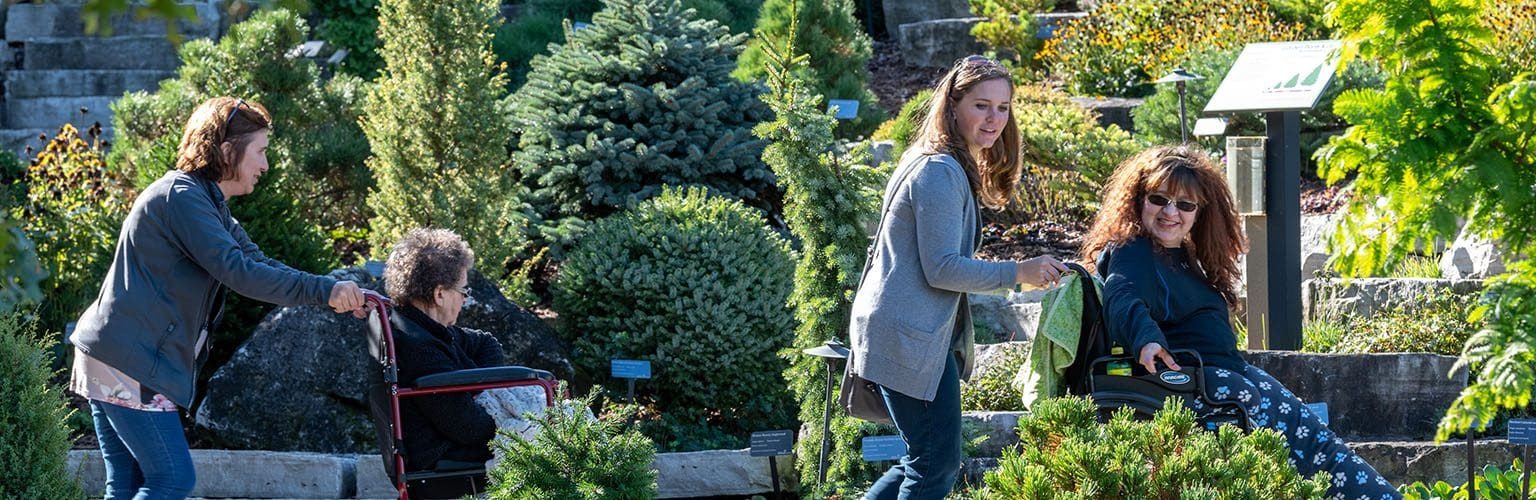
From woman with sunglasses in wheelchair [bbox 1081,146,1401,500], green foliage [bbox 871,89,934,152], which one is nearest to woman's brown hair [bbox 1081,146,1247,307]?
woman with sunglasses in wheelchair [bbox 1081,146,1401,500]

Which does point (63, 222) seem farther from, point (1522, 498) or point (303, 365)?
point (1522, 498)

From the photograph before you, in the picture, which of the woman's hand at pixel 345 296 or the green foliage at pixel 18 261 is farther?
the woman's hand at pixel 345 296

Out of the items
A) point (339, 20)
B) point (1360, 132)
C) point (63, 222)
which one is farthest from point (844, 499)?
point (339, 20)

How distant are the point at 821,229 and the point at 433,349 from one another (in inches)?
55.5

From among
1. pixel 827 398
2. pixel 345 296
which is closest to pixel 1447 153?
pixel 827 398

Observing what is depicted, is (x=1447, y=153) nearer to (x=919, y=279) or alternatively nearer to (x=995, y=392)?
(x=919, y=279)

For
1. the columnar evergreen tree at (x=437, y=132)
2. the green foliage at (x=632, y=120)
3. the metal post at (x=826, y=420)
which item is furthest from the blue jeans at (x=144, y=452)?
the green foliage at (x=632, y=120)

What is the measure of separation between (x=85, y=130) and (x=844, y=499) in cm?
874

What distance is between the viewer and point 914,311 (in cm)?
388

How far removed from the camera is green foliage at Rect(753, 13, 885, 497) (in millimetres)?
5219

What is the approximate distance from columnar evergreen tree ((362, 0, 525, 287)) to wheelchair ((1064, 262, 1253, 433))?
11.5ft

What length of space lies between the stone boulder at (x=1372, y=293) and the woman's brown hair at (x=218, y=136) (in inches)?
165

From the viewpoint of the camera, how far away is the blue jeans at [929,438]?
3.90 m

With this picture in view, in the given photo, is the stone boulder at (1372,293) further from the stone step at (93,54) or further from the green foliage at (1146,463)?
the stone step at (93,54)
